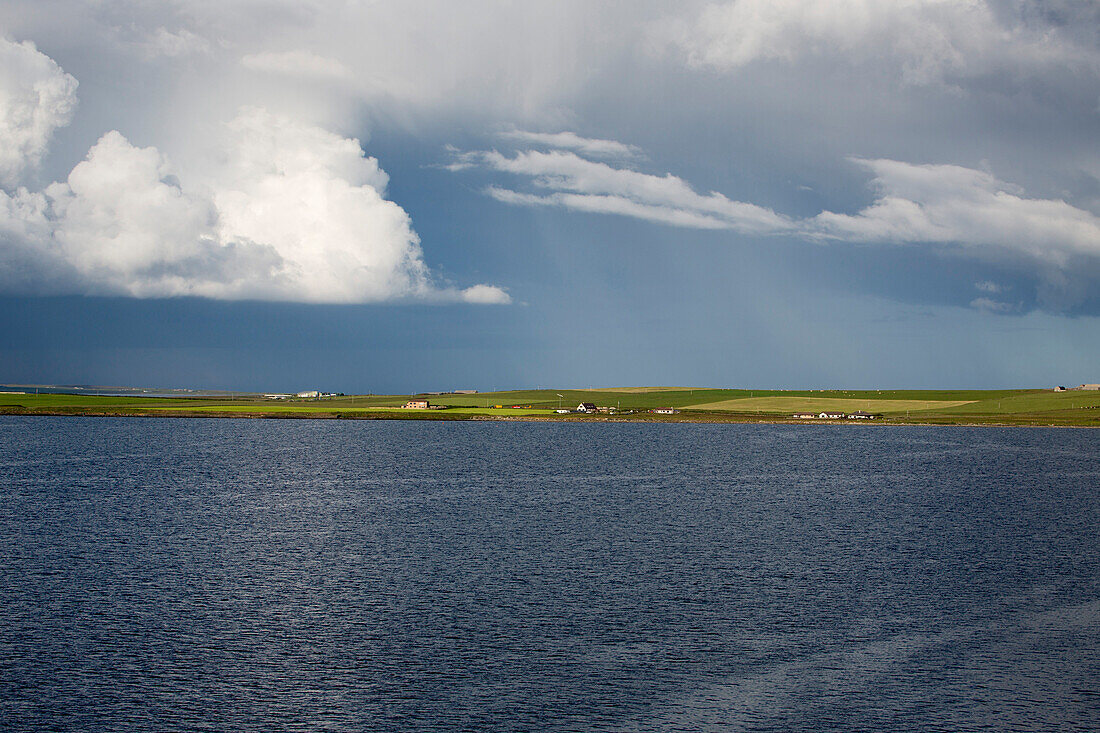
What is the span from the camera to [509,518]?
62.6 m

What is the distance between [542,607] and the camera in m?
37.0

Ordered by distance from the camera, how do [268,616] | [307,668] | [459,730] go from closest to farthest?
[459,730] → [307,668] → [268,616]

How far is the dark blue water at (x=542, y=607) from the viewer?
26.2 metres

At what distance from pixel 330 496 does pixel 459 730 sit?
53.4 meters

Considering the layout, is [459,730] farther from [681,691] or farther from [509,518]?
[509,518]

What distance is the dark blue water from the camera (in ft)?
86.1

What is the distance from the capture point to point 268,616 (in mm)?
35469

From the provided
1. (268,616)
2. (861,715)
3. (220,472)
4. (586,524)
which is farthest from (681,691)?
(220,472)

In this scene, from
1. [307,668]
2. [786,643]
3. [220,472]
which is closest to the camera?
[307,668]

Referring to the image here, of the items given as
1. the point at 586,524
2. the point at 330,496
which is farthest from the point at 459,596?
the point at 330,496

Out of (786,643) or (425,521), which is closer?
(786,643)

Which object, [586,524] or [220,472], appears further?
[220,472]

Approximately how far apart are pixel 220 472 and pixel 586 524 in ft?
165

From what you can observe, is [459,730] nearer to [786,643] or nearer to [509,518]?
[786,643]
